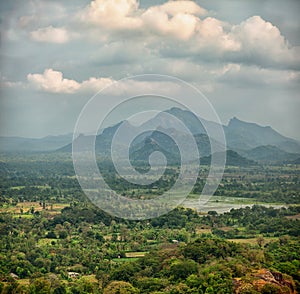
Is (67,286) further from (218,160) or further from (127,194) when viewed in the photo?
(218,160)

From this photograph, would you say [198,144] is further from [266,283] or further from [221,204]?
[266,283]

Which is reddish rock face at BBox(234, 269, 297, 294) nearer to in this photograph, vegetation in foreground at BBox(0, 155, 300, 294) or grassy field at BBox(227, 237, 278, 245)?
vegetation in foreground at BBox(0, 155, 300, 294)

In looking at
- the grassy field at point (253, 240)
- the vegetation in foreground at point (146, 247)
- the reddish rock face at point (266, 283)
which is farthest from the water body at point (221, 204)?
the reddish rock face at point (266, 283)

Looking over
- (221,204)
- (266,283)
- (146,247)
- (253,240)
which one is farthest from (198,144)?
(266,283)

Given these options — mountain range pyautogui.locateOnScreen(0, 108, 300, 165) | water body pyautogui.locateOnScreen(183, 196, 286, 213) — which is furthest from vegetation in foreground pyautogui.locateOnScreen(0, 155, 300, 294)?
mountain range pyautogui.locateOnScreen(0, 108, 300, 165)

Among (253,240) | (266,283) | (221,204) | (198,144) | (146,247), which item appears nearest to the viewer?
(266,283)

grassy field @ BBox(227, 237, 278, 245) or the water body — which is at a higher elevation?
the water body

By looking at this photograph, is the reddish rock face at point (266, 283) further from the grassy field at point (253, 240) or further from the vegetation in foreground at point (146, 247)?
the grassy field at point (253, 240)

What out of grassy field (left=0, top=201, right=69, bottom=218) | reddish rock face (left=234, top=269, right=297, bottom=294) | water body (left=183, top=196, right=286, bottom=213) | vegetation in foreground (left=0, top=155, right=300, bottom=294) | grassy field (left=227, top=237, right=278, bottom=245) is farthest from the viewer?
water body (left=183, top=196, right=286, bottom=213)
